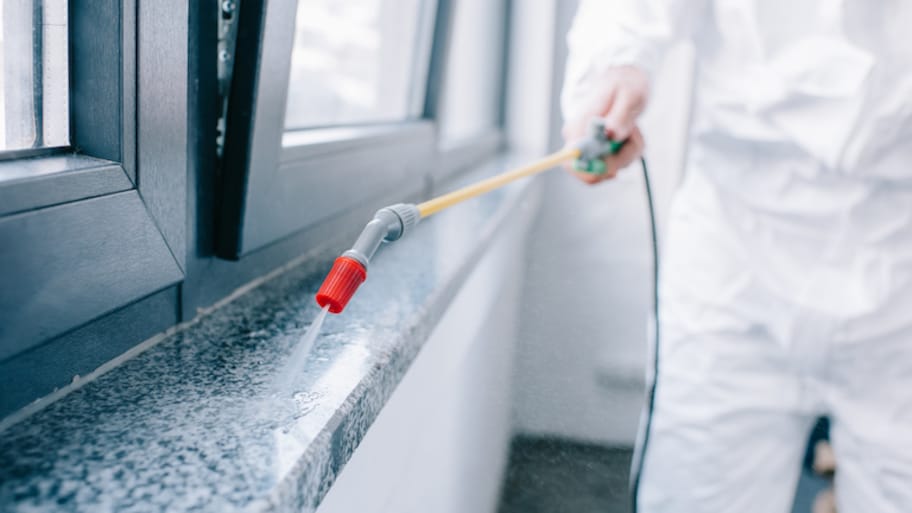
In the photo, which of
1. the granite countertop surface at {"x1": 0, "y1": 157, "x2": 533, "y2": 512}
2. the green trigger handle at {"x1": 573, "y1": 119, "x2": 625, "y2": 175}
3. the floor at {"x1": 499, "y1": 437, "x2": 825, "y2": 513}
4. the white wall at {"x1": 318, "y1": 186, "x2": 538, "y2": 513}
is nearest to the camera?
the granite countertop surface at {"x1": 0, "y1": 157, "x2": 533, "y2": 512}

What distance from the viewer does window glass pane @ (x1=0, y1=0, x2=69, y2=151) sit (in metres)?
0.38

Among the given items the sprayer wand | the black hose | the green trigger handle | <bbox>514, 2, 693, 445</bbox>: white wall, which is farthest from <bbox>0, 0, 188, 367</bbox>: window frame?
<bbox>514, 2, 693, 445</bbox>: white wall

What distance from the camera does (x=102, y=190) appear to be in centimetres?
38

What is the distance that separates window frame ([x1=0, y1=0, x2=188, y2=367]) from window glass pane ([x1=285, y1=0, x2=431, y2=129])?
0.22 meters

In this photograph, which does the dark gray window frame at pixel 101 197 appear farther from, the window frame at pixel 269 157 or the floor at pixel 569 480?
the floor at pixel 569 480

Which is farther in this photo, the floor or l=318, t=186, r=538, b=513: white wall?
the floor

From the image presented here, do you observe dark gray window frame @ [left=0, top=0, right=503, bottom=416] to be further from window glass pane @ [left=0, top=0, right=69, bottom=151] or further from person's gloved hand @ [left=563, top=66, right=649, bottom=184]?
person's gloved hand @ [left=563, top=66, right=649, bottom=184]

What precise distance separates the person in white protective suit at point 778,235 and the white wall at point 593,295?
102cm

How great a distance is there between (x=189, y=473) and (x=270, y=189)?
12.0 inches

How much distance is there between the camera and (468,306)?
1005 millimetres

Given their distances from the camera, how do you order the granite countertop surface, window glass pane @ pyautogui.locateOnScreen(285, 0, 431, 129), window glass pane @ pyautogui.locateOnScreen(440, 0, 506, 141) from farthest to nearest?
window glass pane @ pyautogui.locateOnScreen(440, 0, 506, 141), window glass pane @ pyautogui.locateOnScreen(285, 0, 431, 129), the granite countertop surface

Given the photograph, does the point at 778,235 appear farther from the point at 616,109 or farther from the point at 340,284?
the point at 340,284

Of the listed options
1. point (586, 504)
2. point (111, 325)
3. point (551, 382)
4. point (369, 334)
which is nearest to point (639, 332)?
point (551, 382)

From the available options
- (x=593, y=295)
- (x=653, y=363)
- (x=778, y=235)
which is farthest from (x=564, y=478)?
(x=778, y=235)
